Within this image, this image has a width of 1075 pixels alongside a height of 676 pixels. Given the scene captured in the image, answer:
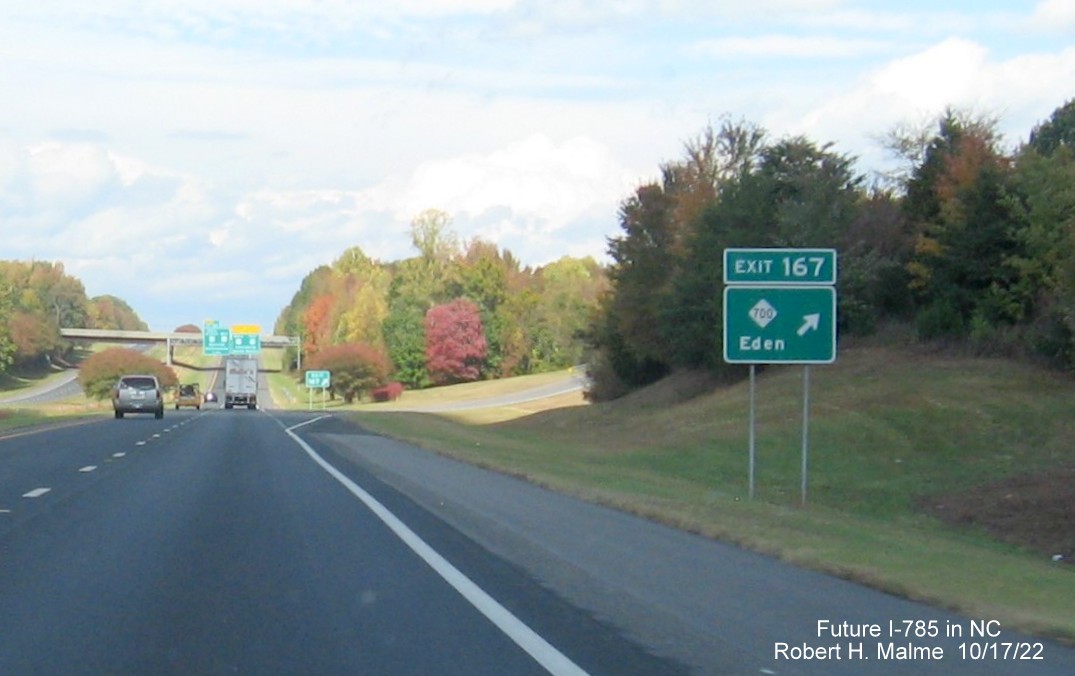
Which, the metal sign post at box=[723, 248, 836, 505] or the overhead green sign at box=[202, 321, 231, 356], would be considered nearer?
the metal sign post at box=[723, 248, 836, 505]

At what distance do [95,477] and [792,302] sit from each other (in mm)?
12142

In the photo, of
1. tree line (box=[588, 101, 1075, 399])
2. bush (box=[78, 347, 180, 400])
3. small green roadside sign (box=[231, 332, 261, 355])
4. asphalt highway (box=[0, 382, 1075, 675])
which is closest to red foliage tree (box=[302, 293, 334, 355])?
bush (box=[78, 347, 180, 400])

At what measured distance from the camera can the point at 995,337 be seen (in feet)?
174

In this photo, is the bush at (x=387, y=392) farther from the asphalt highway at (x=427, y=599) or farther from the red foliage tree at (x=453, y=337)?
the asphalt highway at (x=427, y=599)

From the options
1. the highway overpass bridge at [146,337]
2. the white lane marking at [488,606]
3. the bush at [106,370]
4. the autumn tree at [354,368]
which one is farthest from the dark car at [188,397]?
the white lane marking at [488,606]

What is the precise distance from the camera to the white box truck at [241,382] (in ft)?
326

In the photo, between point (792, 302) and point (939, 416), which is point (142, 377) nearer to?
point (939, 416)

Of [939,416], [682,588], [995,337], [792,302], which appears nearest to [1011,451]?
[939,416]

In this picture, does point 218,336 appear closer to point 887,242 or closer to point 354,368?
point 354,368

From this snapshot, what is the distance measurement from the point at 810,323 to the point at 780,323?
485mm

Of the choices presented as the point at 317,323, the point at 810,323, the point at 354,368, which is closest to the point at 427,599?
the point at 810,323

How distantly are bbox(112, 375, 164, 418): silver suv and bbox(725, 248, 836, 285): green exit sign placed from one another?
4536 centimetres

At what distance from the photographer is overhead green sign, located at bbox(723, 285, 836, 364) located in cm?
2441

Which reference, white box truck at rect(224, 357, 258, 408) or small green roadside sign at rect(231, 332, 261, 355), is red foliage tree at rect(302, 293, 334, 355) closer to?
small green roadside sign at rect(231, 332, 261, 355)
